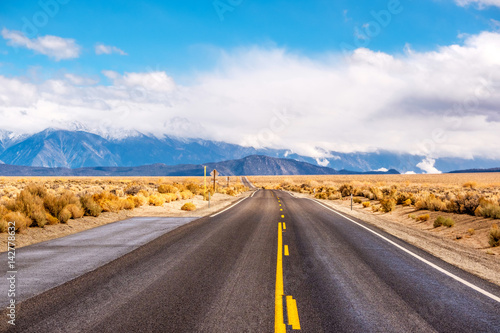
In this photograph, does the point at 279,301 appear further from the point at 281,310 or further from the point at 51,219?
the point at 51,219

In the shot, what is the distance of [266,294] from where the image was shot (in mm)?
5926

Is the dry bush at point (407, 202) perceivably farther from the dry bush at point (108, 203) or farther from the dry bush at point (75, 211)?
the dry bush at point (75, 211)

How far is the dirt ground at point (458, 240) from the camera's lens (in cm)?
894

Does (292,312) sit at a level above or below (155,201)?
below

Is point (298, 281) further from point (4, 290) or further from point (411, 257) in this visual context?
point (4, 290)

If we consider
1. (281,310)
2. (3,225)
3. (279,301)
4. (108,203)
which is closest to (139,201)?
(108,203)

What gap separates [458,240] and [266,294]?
1307 centimetres

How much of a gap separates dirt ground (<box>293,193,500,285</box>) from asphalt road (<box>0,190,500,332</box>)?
2.96 ft

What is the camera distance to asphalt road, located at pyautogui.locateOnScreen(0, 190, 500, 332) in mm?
4764

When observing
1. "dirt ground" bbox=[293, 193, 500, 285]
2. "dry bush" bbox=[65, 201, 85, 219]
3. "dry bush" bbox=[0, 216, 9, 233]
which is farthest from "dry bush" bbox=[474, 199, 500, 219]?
"dry bush" bbox=[0, 216, 9, 233]

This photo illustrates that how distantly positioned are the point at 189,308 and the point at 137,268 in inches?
113

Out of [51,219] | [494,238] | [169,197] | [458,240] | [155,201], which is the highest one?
[169,197]

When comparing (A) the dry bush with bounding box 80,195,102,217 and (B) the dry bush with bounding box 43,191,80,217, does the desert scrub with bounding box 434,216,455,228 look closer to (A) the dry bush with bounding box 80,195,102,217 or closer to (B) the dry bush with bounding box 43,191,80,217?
(A) the dry bush with bounding box 80,195,102,217

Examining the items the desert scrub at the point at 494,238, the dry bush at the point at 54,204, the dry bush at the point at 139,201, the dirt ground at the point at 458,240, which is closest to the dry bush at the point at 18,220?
the dry bush at the point at 54,204
